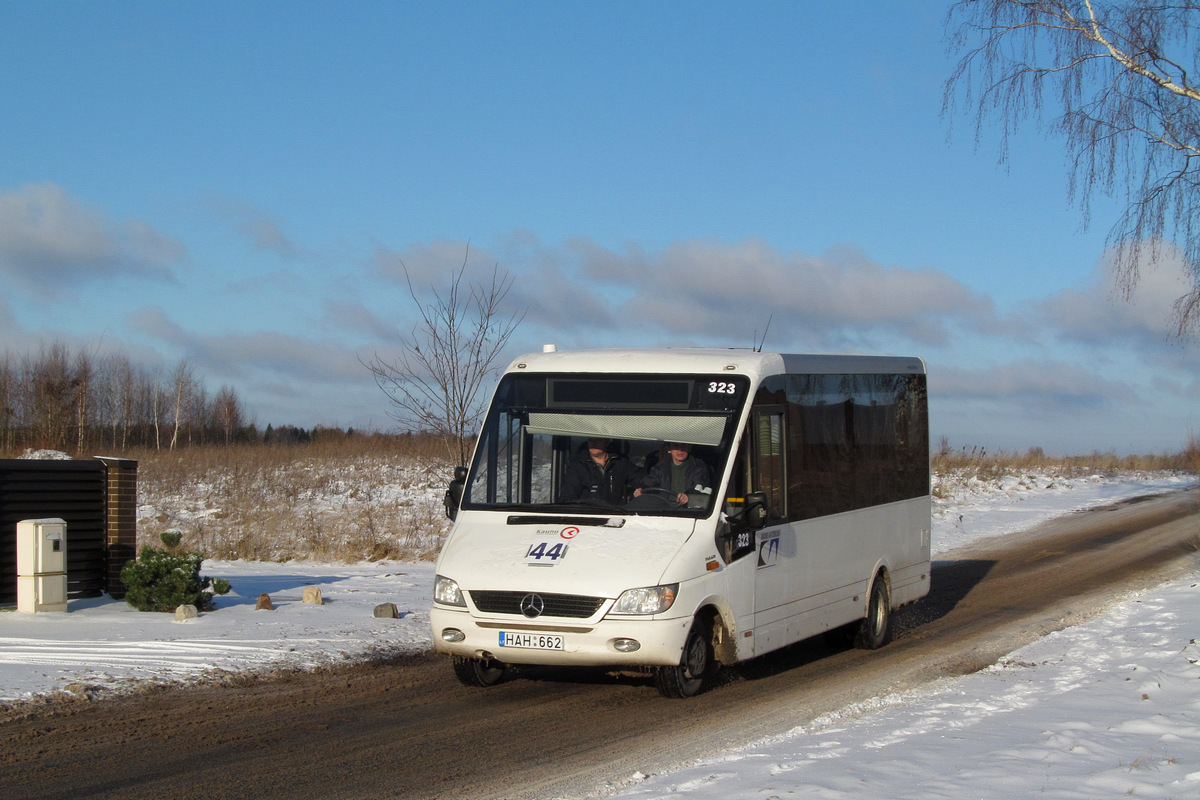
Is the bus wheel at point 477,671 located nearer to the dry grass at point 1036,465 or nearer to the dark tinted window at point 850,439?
the dark tinted window at point 850,439

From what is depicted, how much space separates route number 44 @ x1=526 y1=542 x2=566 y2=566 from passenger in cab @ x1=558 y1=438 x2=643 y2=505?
0.74 meters

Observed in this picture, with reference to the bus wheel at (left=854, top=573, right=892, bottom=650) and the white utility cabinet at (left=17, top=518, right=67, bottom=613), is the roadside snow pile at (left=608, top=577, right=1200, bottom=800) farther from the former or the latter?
the white utility cabinet at (left=17, top=518, right=67, bottom=613)

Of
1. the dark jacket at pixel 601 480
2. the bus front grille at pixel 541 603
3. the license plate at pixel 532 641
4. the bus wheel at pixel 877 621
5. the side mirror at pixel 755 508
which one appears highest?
the dark jacket at pixel 601 480

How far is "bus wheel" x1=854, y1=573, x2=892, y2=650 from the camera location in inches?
474

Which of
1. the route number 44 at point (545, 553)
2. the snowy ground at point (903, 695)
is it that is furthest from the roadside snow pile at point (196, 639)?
the route number 44 at point (545, 553)

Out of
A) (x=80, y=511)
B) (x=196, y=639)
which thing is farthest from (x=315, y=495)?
(x=196, y=639)

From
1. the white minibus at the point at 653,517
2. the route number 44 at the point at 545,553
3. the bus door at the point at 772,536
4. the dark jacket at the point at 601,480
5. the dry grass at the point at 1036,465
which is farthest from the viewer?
the dry grass at the point at 1036,465

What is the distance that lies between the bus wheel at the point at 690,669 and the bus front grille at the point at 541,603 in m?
0.83

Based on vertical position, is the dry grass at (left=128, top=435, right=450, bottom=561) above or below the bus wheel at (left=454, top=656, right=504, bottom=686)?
above

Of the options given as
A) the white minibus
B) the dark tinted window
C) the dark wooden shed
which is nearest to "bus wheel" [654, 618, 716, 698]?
the white minibus

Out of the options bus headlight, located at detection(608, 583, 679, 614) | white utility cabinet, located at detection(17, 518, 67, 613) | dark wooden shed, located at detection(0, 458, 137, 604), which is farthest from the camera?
dark wooden shed, located at detection(0, 458, 137, 604)

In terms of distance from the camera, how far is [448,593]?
884cm

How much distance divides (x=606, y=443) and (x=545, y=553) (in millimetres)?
1317

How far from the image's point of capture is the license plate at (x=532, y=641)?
27.5 ft
